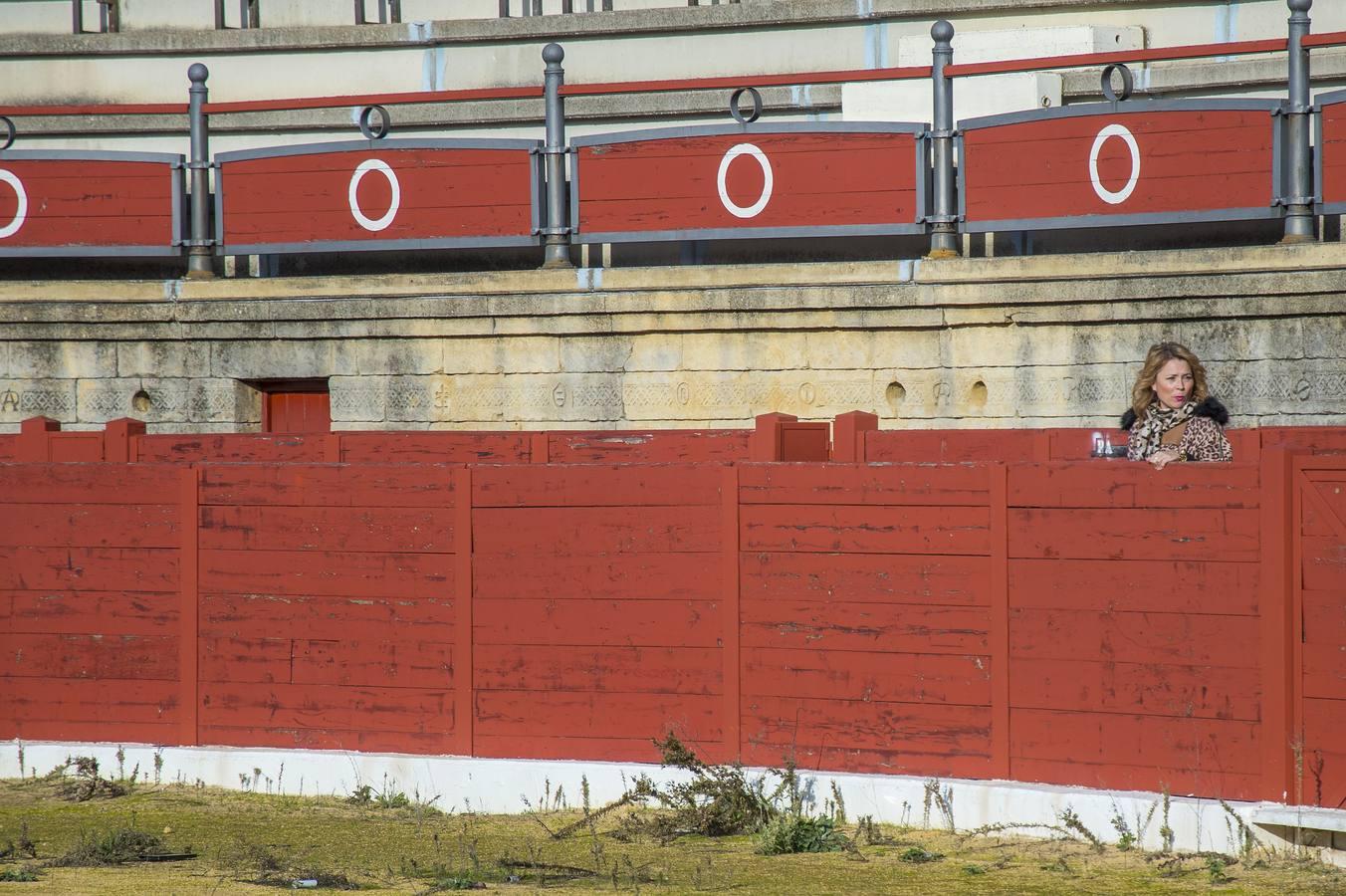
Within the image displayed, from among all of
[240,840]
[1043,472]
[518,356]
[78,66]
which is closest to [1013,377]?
[518,356]

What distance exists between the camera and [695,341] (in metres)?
13.0

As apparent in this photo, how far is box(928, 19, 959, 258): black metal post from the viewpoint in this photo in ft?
41.1

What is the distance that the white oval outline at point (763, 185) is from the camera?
12.9 meters

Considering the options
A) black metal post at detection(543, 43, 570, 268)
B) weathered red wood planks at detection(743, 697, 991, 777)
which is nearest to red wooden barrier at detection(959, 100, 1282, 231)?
black metal post at detection(543, 43, 570, 268)

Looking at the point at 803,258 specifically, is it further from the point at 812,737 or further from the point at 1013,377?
the point at 812,737

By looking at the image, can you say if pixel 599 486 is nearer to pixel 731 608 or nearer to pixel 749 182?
pixel 731 608

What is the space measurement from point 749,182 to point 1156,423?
5707mm

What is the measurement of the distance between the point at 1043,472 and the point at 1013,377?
469 cm

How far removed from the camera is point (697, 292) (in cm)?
1291

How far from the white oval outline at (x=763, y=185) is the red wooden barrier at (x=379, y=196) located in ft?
4.74

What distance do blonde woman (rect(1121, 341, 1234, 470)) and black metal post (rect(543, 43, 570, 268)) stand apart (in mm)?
6478

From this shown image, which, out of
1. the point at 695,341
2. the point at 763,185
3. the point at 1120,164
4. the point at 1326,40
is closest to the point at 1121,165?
the point at 1120,164

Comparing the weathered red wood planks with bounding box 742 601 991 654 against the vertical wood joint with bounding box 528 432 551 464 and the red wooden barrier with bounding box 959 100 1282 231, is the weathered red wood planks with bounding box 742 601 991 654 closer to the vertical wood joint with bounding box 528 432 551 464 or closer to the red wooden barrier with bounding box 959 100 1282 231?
the vertical wood joint with bounding box 528 432 551 464

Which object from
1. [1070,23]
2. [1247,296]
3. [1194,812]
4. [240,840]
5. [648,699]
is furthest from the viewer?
[1070,23]
